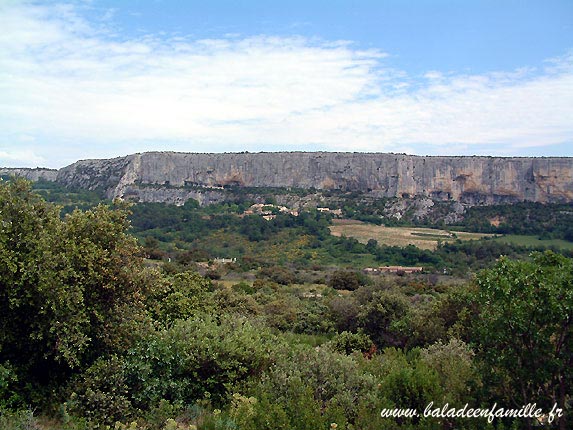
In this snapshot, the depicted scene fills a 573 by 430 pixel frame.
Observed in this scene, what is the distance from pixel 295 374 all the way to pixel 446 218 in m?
60.9

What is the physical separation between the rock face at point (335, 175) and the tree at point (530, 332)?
68368mm

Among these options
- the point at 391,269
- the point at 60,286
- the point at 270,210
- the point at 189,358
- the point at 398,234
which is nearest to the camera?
the point at 60,286

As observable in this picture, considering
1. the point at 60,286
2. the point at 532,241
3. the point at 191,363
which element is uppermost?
the point at 60,286

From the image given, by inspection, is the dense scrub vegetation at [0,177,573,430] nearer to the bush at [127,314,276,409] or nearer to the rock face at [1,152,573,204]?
the bush at [127,314,276,409]

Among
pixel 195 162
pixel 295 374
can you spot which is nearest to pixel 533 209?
pixel 195 162

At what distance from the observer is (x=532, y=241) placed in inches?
2062

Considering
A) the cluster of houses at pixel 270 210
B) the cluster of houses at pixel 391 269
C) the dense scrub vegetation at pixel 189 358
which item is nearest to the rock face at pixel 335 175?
the cluster of houses at pixel 270 210

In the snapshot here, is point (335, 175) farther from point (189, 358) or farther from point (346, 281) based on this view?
point (189, 358)

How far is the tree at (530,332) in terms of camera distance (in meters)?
6.82

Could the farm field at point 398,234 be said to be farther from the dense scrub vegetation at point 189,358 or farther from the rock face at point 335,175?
the dense scrub vegetation at point 189,358

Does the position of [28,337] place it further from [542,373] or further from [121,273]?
[542,373]

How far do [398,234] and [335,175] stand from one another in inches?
918

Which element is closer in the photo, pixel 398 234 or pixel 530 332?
pixel 530 332

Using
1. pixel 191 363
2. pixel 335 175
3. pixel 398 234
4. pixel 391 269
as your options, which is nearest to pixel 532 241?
pixel 398 234
